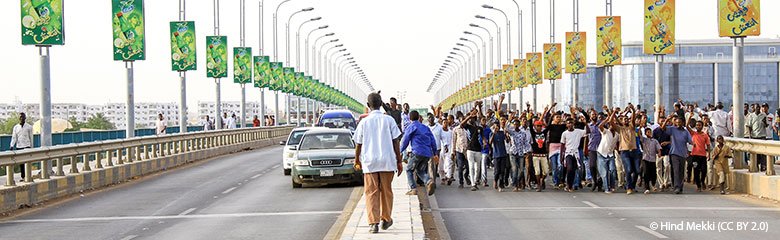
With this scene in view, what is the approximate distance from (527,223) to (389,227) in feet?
11.3

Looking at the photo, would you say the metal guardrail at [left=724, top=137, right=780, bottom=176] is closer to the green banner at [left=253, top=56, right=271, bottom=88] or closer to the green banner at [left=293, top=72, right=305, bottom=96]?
the green banner at [left=253, top=56, right=271, bottom=88]

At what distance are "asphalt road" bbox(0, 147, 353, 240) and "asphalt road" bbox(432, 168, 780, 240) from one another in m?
2.14

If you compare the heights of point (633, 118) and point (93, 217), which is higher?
point (633, 118)

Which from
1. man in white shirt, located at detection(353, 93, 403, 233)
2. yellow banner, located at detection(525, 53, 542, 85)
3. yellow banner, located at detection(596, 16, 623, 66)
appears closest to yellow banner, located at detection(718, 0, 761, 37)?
yellow banner, located at detection(596, 16, 623, 66)

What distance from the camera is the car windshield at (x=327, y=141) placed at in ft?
81.1

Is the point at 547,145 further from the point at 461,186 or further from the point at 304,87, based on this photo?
the point at 304,87

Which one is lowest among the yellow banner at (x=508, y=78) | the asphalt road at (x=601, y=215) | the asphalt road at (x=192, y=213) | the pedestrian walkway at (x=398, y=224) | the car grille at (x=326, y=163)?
the asphalt road at (x=601, y=215)

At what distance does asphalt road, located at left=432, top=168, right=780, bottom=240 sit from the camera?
559 inches

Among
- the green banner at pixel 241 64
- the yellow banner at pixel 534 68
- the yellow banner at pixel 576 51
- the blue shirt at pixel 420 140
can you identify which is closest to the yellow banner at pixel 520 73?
the yellow banner at pixel 534 68

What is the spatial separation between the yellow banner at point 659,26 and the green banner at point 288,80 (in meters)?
41.7

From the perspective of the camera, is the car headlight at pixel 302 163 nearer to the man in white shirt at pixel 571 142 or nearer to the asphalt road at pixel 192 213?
the asphalt road at pixel 192 213

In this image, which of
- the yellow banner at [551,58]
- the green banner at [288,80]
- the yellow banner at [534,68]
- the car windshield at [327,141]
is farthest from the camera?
the green banner at [288,80]

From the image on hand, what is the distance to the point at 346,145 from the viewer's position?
81.0 feet

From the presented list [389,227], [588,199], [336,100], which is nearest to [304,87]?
[336,100]
